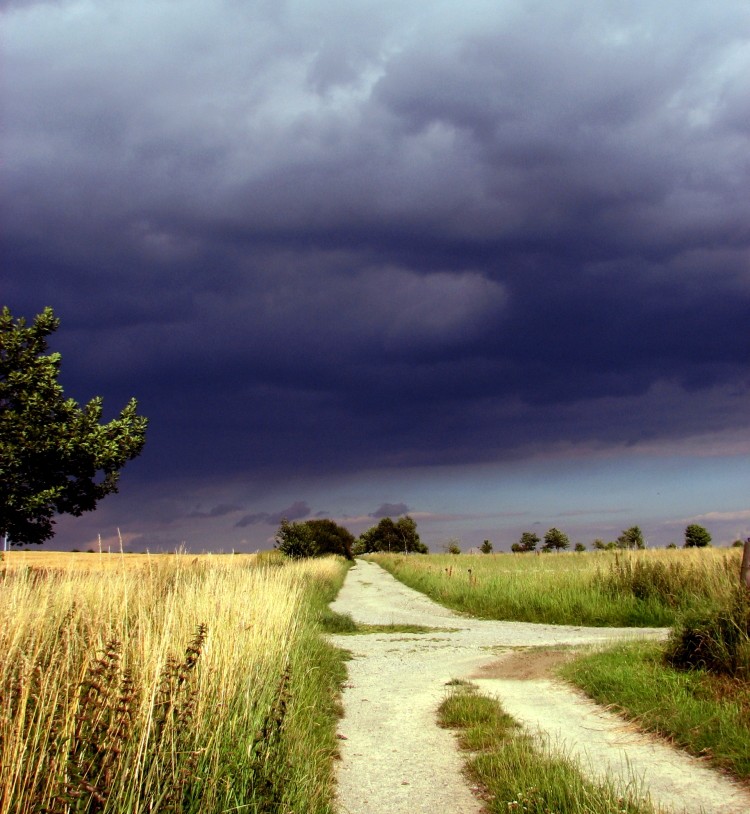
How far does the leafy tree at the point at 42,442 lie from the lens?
810 inches

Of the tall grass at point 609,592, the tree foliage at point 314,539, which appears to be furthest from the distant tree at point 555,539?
the tall grass at point 609,592

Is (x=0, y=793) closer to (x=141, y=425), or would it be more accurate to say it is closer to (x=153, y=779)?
(x=153, y=779)

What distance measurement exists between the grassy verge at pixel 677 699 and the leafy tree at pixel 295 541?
120 feet

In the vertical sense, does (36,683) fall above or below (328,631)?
above

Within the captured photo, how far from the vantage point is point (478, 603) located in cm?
2208

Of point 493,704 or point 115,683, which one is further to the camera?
point 493,704

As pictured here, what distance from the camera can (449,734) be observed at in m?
7.44

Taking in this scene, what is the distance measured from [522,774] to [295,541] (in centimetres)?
4141

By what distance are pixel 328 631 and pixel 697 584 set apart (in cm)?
1072

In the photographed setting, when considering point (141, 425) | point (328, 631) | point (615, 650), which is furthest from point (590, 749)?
point (141, 425)

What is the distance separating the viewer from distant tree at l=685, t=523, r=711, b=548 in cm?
6519

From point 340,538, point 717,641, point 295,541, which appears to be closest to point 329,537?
point 340,538

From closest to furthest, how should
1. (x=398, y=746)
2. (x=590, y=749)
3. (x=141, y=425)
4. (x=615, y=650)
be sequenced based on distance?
(x=590, y=749)
(x=398, y=746)
(x=615, y=650)
(x=141, y=425)

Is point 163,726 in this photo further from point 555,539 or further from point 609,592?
point 555,539
